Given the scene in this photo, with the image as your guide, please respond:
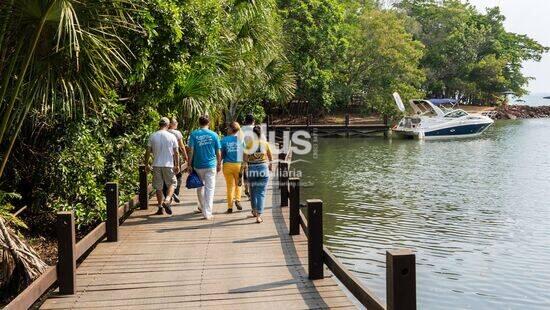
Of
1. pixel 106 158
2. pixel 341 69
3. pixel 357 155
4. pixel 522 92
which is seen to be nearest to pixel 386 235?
pixel 106 158

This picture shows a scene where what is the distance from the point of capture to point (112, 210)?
800cm

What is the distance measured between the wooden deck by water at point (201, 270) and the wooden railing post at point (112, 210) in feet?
0.45

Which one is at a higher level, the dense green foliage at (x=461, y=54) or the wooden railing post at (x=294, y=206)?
the dense green foliage at (x=461, y=54)

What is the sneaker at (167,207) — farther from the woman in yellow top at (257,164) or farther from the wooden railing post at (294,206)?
the wooden railing post at (294,206)

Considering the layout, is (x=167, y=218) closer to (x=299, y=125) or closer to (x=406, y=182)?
(x=406, y=182)

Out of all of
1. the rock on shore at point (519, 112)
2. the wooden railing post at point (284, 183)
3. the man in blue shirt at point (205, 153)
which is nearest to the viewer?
the man in blue shirt at point (205, 153)

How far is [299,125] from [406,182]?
2349cm

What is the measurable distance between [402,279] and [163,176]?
20.6 feet

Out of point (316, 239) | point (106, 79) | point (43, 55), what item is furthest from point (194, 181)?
point (316, 239)

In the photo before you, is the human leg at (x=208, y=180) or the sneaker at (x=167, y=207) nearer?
the human leg at (x=208, y=180)

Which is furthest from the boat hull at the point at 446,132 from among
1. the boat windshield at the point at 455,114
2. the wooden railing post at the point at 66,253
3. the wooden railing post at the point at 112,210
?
the wooden railing post at the point at 66,253

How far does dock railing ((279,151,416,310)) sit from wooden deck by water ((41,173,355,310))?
0.24 m

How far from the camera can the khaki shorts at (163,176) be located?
9.66 m

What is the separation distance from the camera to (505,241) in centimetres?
1227
